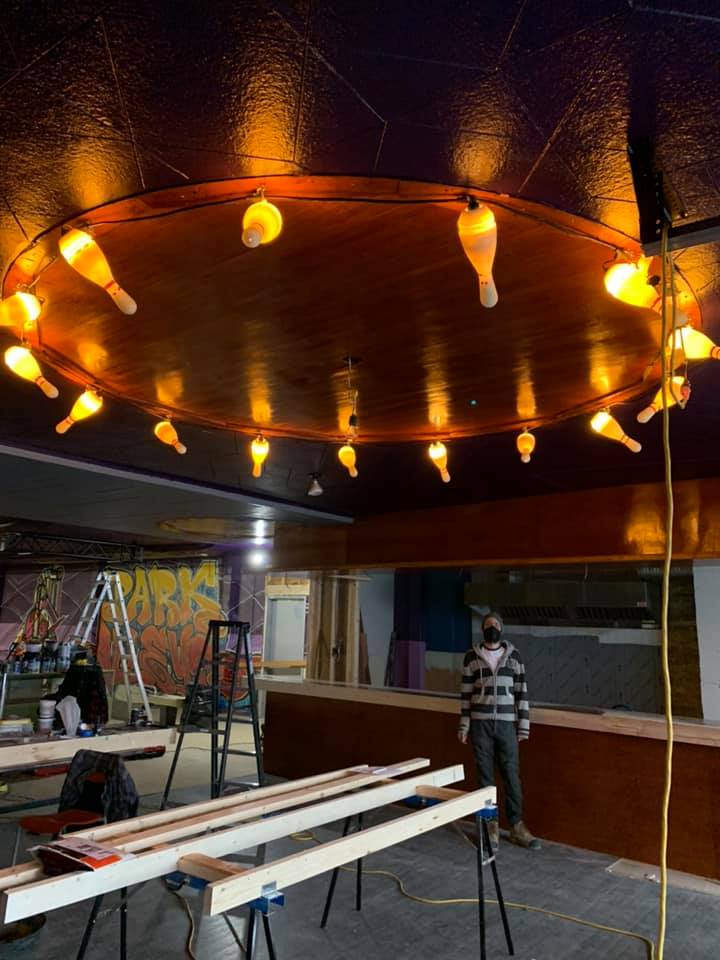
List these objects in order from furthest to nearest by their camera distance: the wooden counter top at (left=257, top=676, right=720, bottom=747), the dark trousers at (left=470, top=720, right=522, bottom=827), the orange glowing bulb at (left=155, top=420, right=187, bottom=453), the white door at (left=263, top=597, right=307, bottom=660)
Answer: the white door at (left=263, top=597, right=307, bottom=660), the dark trousers at (left=470, top=720, right=522, bottom=827), the wooden counter top at (left=257, top=676, right=720, bottom=747), the orange glowing bulb at (left=155, top=420, right=187, bottom=453)

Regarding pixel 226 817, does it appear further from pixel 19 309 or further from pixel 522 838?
pixel 522 838

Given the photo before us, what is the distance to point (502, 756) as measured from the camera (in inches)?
169

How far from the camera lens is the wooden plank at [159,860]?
1490 millimetres

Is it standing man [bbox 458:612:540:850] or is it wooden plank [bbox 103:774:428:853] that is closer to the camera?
wooden plank [bbox 103:774:428:853]

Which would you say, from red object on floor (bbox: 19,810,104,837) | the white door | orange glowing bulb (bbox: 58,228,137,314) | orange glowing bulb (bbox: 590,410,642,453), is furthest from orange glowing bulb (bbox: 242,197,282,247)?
the white door

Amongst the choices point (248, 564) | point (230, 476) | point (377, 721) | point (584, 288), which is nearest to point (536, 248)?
point (584, 288)

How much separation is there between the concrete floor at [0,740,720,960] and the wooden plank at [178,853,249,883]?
51.0 inches

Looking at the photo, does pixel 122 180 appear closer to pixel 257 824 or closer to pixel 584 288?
pixel 584 288

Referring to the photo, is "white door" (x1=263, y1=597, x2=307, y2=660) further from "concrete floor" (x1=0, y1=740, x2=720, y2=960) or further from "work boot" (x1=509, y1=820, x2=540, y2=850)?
"concrete floor" (x1=0, y1=740, x2=720, y2=960)

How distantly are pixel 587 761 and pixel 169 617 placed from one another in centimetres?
891

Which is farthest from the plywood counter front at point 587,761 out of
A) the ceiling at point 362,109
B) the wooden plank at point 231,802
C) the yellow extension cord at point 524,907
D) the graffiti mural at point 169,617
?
the graffiti mural at point 169,617

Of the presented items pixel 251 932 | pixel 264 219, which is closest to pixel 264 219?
pixel 264 219

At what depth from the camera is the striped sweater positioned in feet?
14.1

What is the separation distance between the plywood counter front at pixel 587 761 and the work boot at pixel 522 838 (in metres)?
0.22
